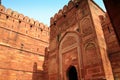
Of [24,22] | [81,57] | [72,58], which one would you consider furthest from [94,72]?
[24,22]

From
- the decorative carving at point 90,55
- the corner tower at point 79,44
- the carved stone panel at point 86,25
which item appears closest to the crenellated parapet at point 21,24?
the corner tower at point 79,44

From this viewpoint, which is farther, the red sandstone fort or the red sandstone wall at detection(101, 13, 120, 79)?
the red sandstone fort

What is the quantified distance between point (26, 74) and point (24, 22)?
173 inches

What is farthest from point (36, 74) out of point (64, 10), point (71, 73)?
point (64, 10)

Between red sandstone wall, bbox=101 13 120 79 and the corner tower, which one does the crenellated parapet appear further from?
red sandstone wall, bbox=101 13 120 79

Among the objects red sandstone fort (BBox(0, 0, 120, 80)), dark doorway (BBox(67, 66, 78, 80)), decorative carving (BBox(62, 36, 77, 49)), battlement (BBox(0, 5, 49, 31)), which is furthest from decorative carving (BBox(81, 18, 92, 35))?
battlement (BBox(0, 5, 49, 31))

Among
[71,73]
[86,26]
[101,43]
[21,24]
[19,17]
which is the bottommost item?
[71,73]

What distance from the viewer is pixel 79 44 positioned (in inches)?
219

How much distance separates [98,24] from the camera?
17.8ft

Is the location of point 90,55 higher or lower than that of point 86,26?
lower

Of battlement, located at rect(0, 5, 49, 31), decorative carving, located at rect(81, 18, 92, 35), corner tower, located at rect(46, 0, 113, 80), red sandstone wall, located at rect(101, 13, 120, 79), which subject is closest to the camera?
red sandstone wall, located at rect(101, 13, 120, 79)

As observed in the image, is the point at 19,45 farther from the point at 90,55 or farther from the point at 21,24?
the point at 90,55

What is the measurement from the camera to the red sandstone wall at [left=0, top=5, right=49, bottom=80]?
798 cm

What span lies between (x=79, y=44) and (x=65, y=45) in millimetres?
1131
